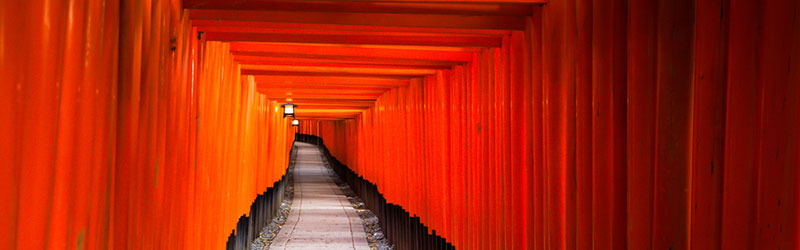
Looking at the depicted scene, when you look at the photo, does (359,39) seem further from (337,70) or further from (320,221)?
(320,221)

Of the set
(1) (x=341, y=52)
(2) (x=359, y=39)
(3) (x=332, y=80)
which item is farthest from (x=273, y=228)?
(2) (x=359, y=39)

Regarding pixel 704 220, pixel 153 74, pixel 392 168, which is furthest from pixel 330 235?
pixel 704 220

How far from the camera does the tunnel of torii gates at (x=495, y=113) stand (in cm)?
210

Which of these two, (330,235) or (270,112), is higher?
(270,112)

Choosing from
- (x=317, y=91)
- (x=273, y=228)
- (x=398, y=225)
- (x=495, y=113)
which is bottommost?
(x=273, y=228)

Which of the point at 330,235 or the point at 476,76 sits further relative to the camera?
the point at 330,235

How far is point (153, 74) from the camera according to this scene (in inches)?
132

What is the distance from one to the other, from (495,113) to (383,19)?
1329mm

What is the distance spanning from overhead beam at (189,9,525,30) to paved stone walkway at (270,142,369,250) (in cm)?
899

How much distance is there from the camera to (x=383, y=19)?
5.06 meters

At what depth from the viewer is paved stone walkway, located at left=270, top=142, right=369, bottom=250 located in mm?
14062

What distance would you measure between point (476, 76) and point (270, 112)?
10870 millimetres

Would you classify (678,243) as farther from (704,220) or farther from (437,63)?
(437,63)

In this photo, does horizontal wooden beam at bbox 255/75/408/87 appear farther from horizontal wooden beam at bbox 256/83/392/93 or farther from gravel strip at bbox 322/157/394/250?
gravel strip at bbox 322/157/394/250
